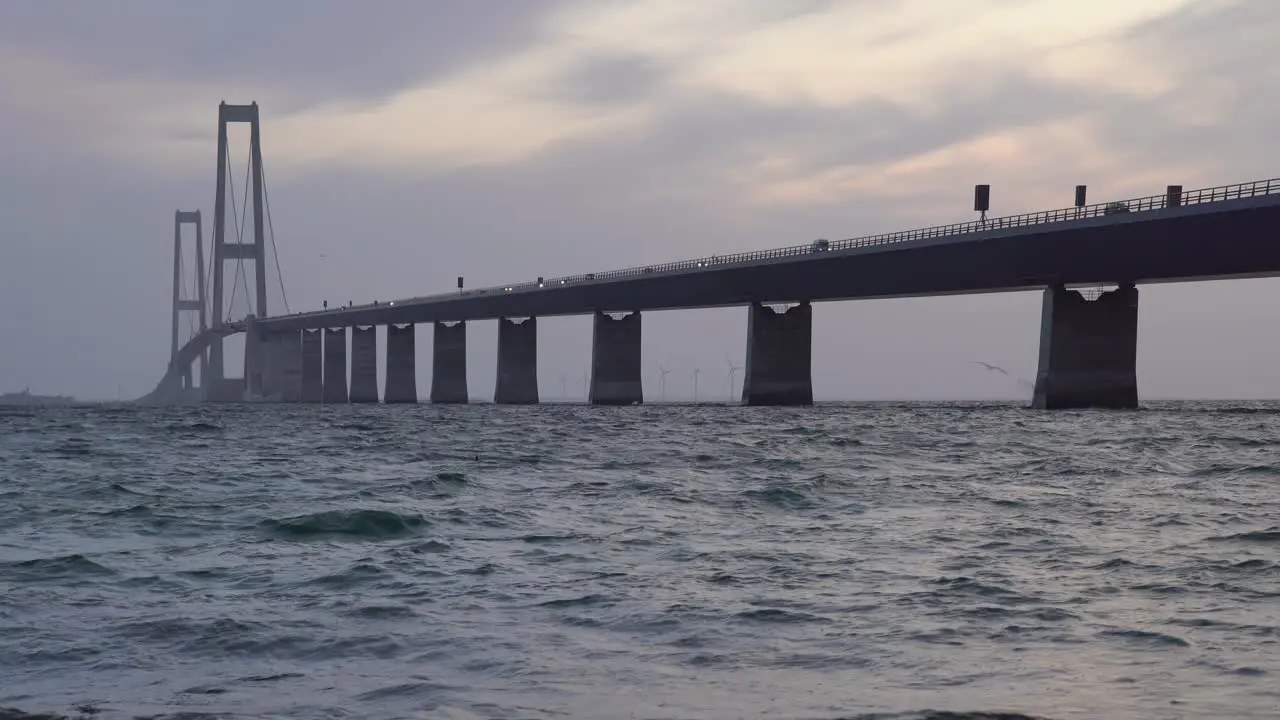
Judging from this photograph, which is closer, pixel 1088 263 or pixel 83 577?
pixel 83 577

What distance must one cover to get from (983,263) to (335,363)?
121 m

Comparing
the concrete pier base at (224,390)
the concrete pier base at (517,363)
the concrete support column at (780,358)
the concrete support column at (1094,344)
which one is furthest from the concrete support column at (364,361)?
the concrete support column at (1094,344)

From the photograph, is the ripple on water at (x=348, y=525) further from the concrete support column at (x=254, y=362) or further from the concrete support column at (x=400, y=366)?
the concrete support column at (x=254, y=362)

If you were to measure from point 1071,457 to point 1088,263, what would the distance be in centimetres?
4609

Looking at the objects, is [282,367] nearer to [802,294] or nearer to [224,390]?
[224,390]

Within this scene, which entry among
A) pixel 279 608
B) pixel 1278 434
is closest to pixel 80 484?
pixel 279 608

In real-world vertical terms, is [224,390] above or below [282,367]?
below

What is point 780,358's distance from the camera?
11038 centimetres

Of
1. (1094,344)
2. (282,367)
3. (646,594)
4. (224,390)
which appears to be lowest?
(224,390)

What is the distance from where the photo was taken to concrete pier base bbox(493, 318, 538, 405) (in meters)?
141

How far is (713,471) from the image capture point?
3356 cm

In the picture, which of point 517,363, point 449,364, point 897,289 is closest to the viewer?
point 897,289

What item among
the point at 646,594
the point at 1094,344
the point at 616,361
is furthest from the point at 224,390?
the point at 646,594

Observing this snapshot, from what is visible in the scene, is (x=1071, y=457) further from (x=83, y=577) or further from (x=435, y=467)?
(x=83, y=577)
